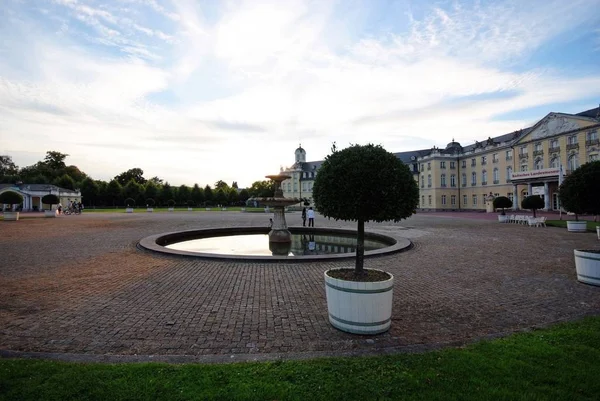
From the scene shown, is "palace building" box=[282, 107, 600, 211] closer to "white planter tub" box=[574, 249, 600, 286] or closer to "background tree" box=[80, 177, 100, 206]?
"white planter tub" box=[574, 249, 600, 286]

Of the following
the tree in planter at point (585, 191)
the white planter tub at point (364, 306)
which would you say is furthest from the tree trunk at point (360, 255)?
the tree in planter at point (585, 191)

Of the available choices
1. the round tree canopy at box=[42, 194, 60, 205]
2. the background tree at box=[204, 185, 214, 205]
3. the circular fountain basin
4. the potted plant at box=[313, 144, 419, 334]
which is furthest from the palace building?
the background tree at box=[204, 185, 214, 205]

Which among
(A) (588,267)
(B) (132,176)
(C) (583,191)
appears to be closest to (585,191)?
(C) (583,191)

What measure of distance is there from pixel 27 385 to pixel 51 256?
386 inches

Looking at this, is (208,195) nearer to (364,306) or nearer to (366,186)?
(366,186)

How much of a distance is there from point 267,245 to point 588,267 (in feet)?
37.5

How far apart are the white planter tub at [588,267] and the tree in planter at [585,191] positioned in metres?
1.50

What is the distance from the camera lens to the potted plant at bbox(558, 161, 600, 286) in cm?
756

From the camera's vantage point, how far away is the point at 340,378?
3.49 meters

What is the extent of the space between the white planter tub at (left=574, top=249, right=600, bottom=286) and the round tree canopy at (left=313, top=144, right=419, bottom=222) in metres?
5.18

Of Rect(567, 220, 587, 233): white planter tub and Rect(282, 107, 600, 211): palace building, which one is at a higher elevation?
Rect(282, 107, 600, 211): palace building

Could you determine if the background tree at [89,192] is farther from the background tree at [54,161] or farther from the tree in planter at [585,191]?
the tree in planter at [585,191]

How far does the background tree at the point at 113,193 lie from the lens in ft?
236

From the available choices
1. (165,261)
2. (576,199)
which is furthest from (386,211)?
(165,261)
